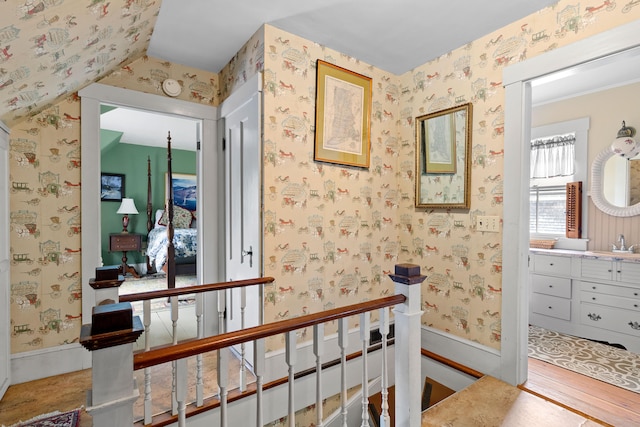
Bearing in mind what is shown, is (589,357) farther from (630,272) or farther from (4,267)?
(4,267)

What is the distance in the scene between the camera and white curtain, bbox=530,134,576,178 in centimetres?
347

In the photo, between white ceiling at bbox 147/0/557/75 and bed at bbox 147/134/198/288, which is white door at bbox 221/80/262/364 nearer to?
white ceiling at bbox 147/0/557/75

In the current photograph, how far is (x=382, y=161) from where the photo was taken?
9.27 ft

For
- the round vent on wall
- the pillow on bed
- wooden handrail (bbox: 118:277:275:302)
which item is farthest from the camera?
the pillow on bed

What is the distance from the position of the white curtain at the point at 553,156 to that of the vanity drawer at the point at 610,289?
1.27 m

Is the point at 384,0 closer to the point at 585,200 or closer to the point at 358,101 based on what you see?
the point at 358,101

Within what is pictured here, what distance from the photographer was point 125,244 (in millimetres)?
5672

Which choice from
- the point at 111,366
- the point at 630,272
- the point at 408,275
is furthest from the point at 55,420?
the point at 630,272

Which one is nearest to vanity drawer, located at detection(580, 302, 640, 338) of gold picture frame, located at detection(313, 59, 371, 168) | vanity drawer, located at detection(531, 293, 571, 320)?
vanity drawer, located at detection(531, 293, 571, 320)

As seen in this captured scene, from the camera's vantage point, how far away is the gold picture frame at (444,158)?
2400mm

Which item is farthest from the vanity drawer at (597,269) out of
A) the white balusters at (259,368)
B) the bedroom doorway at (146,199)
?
the bedroom doorway at (146,199)

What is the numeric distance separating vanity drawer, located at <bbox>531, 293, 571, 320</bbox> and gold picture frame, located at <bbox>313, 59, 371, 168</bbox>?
2371 mm

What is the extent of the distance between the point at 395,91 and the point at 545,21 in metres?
1.20

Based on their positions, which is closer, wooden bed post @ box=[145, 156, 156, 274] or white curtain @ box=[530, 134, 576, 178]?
white curtain @ box=[530, 134, 576, 178]
